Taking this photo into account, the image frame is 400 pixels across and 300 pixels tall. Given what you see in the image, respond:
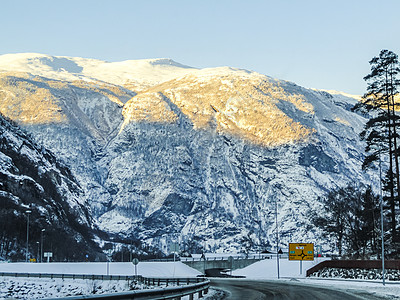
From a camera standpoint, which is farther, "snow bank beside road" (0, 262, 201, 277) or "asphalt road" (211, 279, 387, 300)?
"snow bank beside road" (0, 262, 201, 277)

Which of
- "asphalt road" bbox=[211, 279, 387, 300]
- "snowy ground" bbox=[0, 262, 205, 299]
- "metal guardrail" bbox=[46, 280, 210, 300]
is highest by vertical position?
"metal guardrail" bbox=[46, 280, 210, 300]

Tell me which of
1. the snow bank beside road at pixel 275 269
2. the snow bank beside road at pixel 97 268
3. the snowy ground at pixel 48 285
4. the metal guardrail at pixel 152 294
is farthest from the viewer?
the snow bank beside road at pixel 275 269

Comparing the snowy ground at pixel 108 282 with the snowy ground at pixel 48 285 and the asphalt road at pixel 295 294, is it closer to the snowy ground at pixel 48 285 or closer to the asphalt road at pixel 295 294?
the snowy ground at pixel 48 285

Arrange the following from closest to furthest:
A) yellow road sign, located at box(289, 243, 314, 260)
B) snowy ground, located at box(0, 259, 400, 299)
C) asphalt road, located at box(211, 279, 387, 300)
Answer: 1. asphalt road, located at box(211, 279, 387, 300)
2. snowy ground, located at box(0, 259, 400, 299)
3. yellow road sign, located at box(289, 243, 314, 260)

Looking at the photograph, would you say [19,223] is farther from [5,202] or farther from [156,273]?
[156,273]

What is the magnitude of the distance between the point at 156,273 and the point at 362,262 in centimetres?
7394

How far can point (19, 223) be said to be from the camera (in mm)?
182500

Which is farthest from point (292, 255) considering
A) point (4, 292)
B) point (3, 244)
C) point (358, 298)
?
point (3, 244)

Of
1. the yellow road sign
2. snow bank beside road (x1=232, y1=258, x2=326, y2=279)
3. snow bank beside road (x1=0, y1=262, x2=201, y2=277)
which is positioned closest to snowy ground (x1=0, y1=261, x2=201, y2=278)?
snow bank beside road (x1=0, y1=262, x2=201, y2=277)

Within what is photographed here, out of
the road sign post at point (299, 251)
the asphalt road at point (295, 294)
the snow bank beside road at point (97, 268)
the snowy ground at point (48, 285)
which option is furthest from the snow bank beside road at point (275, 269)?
the asphalt road at point (295, 294)

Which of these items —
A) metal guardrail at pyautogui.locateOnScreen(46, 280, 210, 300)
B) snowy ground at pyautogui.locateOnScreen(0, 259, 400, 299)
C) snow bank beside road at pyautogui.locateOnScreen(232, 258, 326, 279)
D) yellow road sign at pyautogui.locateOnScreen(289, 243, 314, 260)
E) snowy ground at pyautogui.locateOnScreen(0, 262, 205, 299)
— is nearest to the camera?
metal guardrail at pyautogui.locateOnScreen(46, 280, 210, 300)

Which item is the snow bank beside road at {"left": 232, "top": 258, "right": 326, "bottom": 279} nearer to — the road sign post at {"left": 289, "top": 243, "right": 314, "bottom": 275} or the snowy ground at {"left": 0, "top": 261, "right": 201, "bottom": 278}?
the road sign post at {"left": 289, "top": 243, "right": 314, "bottom": 275}

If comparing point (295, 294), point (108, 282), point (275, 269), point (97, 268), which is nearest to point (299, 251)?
point (275, 269)

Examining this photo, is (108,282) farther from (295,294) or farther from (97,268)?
(295,294)
